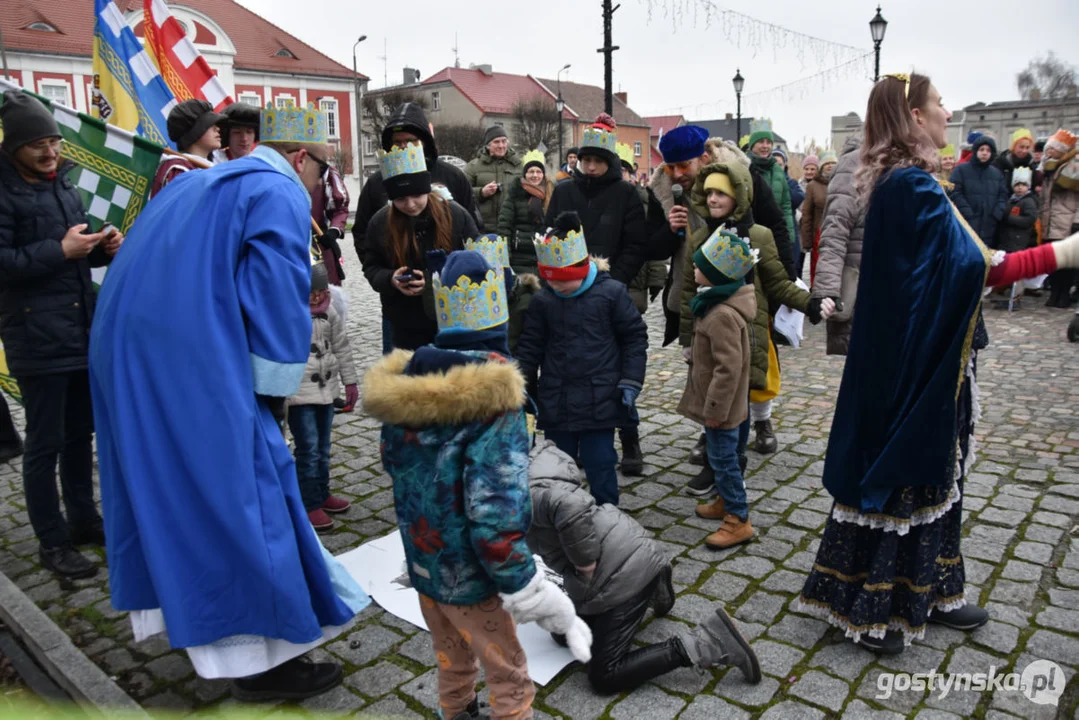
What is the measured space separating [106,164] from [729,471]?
3.66m

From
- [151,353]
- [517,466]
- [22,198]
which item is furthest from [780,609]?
[22,198]

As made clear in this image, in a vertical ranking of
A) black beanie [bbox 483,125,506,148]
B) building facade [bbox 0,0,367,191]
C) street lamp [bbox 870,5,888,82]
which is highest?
building facade [bbox 0,0,367,191]

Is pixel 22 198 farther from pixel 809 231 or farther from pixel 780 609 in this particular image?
pixel 809 231

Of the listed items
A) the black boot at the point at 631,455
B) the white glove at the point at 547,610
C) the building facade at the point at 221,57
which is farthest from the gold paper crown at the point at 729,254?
the building facade at the point at 221,57

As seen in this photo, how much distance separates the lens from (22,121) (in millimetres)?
3781

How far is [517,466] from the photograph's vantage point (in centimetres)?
242

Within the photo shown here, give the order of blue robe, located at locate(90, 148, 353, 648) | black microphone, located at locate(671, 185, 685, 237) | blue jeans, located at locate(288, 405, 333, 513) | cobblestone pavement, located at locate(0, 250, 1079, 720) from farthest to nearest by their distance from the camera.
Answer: black microphone, located at locate(671, 185, 685, 237)
blue jeans, located at locate(288, 405, 333, 513)
cobblestone pavement, located at locate(0, 250, 1079, 720)
blue robe, located at locate(90, 148, 353, 648)

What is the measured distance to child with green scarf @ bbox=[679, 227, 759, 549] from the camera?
411cm

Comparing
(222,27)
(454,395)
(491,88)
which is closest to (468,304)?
(454,395)

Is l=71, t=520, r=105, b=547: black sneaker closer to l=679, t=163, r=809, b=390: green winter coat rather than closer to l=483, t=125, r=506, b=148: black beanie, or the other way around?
Answer: l=679, t=163, r=809, b=390: green winter coat

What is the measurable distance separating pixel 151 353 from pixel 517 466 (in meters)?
1.32

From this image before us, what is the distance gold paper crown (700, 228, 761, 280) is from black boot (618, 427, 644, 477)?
4.87 ft

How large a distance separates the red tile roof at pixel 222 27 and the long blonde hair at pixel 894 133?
3849 cm

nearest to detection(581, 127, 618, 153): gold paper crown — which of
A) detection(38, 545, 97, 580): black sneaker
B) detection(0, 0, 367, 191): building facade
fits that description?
detection(38, 545, 97, 580): black sneaker
